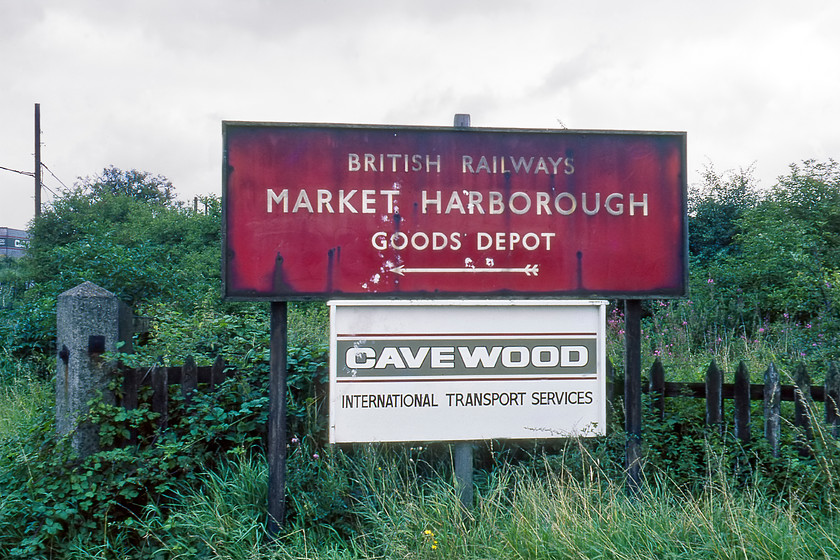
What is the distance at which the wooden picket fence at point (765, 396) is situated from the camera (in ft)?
14.9

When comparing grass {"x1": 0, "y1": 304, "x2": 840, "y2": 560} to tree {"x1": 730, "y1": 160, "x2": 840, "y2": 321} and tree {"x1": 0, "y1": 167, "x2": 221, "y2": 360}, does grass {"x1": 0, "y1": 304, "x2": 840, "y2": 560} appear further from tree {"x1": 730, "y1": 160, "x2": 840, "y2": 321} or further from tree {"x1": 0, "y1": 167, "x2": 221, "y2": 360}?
tree {"x1": 730, "y1": 160, "x2": 840, "y2": 321}

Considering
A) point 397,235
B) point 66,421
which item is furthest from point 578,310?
point 66,421

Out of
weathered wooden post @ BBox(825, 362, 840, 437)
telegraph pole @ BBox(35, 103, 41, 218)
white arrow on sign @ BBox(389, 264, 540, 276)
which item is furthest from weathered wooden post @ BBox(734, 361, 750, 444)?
telegraph pole @ BBox(35, 103, 41, 218)

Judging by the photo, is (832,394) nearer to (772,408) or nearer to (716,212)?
(772,408)

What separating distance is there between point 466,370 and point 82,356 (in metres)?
2.62

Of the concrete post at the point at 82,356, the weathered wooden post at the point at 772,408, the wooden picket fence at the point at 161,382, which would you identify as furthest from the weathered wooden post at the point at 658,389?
the concrete post at the point at 82,356

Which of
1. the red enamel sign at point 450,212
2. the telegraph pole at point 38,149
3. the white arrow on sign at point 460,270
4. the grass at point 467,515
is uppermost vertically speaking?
the telegraph pole at point 38,149

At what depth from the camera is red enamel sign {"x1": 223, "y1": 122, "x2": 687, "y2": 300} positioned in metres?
3.98

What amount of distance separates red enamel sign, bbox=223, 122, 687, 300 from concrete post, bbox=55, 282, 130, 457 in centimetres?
127

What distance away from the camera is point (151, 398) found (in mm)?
4598

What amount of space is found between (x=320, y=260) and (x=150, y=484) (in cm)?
191

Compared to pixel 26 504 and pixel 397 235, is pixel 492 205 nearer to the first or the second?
pixel 397 235

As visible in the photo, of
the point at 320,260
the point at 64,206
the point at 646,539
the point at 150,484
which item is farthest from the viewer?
the point at 64,206

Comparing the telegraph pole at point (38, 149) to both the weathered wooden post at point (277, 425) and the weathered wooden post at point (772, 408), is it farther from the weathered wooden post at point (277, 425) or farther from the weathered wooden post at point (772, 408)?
the weathered wooden post at point (772, 408)
